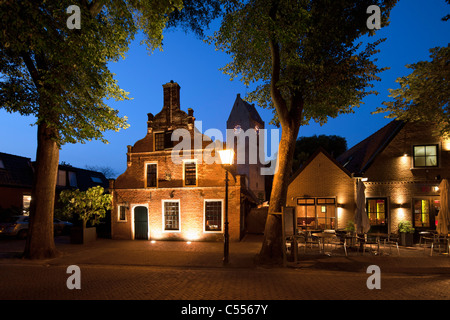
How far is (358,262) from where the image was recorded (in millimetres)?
9984

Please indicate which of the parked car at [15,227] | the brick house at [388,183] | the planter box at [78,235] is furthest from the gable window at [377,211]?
the parked car at [15,227]

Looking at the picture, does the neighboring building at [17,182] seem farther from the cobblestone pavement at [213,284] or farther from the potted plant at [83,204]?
the cobblestone pavement at [213,284]

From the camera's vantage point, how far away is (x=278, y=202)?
391 inches

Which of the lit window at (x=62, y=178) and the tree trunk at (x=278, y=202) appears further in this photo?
the lit window at (x=62, y=178)

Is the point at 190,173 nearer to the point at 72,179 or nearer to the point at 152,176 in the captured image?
the point at 152,176

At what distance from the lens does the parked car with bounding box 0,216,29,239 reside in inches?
680

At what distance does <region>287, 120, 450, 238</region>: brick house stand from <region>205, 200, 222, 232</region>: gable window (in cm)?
509

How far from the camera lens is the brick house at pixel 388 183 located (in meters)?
15.3

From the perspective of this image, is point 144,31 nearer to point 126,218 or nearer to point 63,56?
point 63,56

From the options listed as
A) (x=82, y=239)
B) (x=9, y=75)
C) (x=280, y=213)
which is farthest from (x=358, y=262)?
(x=9, y=75)

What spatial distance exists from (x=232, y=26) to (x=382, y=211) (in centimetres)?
1400

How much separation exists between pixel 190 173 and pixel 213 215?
306 centimetres

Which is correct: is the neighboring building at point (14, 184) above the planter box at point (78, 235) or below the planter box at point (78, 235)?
above

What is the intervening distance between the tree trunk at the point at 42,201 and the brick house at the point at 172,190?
609 centimetres
